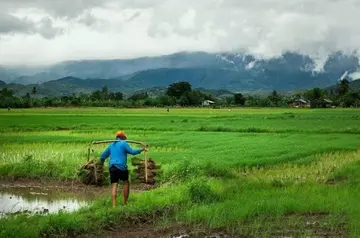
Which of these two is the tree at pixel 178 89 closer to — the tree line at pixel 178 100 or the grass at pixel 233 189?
the tree line at pixel 178 100

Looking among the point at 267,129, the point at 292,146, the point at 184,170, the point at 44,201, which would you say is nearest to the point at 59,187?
the point at 44,201

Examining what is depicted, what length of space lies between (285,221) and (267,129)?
87.6ft

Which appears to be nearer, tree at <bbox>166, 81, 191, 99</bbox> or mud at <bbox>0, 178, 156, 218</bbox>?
mud at <bbox>0, 178, 156, 218</bbox>

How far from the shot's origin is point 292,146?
2422 centimetres

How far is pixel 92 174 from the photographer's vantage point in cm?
1560

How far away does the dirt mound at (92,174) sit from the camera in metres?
15.4

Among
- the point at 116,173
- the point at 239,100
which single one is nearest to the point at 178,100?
the point at 239,100

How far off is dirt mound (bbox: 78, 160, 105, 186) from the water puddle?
890 mm

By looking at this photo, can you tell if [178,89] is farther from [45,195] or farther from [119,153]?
[119,153]

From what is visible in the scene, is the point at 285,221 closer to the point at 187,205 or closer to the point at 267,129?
the point at 187,205

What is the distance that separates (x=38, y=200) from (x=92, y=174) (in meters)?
2.06

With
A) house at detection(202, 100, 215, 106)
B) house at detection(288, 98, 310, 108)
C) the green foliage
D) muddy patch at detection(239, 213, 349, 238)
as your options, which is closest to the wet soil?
muddy patch at detection(239, 213, 349, 238)

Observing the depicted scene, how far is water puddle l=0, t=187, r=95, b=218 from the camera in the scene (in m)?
12.7

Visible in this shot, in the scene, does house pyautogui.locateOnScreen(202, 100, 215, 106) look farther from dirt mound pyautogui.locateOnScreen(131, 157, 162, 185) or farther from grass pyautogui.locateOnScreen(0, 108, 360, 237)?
dirt mound pyautogui.locateOnScreen(131, 157, 162, 185)
